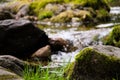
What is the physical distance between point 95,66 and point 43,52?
24.3 feet

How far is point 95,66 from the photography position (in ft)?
24.2

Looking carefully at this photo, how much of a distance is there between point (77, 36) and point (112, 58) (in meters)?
10.7

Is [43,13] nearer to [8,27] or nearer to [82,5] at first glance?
[82,5]

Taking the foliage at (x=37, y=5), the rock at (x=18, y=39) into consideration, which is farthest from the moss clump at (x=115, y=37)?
the foliage at (x=37, y=5)

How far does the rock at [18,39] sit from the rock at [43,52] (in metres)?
0.42

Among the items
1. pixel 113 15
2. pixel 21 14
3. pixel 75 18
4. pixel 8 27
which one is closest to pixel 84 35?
pixel 8 27

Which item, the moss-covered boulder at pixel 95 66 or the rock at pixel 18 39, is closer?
the moss-covered boulder at pixel 95 66

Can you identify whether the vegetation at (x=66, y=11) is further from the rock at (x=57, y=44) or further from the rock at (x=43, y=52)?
the rock at (x=43, y=52)

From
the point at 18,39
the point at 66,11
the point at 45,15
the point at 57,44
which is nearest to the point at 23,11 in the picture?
the point at 45,15

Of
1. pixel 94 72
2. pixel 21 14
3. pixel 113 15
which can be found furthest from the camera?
pixel 21 14

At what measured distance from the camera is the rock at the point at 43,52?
47.5 ft

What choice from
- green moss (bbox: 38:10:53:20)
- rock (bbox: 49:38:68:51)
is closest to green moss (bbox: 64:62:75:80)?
rock (bbox: 49:38:68:51)

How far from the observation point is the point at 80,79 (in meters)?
7.44

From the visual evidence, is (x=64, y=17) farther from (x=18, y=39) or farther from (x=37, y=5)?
(x=18, y=39)
